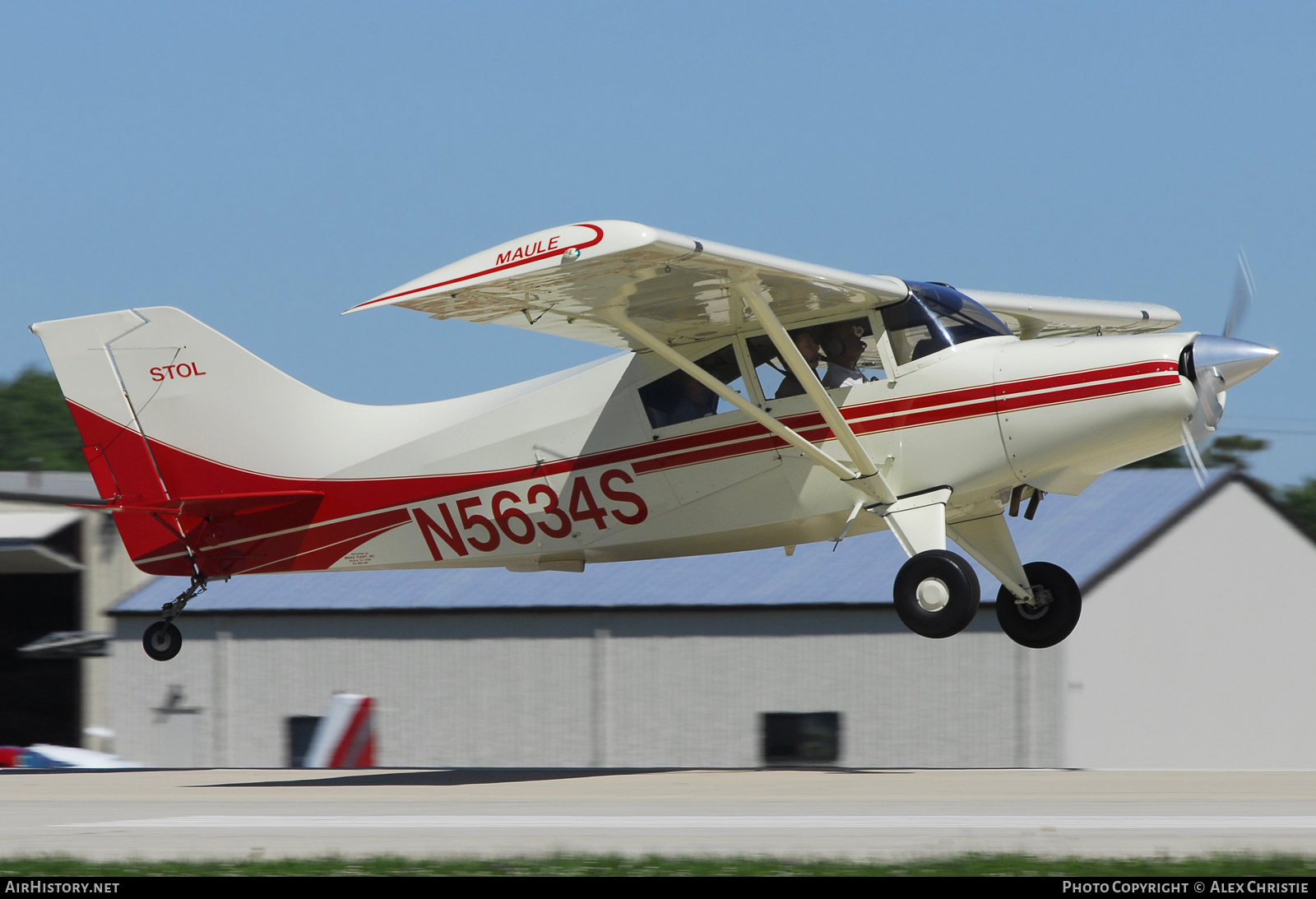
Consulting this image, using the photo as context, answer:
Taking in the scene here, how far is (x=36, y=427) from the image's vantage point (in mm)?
92625

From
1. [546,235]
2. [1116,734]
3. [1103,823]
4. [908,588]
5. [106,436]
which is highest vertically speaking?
[546,235]

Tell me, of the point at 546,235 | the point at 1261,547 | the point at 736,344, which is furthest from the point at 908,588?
the point at 1261,547

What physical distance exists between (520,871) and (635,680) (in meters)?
17.9

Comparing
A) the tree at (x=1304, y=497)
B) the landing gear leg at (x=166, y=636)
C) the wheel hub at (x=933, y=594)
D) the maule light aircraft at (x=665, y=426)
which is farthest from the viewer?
the tree at (x=1304, y=497)

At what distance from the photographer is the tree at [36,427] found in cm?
8688

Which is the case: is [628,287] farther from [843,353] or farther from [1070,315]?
[1070,315]

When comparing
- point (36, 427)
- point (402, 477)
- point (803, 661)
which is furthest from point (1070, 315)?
point (36, 427)

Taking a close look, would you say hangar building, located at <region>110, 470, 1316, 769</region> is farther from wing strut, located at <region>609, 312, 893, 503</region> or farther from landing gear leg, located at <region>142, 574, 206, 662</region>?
landing gear leg, located at <region>142, 574, 206, 662</region>

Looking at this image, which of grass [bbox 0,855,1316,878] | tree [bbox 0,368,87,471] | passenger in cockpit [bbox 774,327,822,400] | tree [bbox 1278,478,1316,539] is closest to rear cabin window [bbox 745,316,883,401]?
passenger in cockpit [bbox 774,327,822,400]

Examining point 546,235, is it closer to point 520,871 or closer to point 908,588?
point 908,588

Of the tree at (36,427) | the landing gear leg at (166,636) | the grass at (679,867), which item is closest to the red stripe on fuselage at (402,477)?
the landing gear leg at (166,636)

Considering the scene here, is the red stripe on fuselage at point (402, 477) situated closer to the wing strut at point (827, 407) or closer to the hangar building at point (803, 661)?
the wing strut at point (827, 407)

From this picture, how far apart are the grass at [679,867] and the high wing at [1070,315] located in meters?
7.83

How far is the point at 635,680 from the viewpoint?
2583 centimetres
